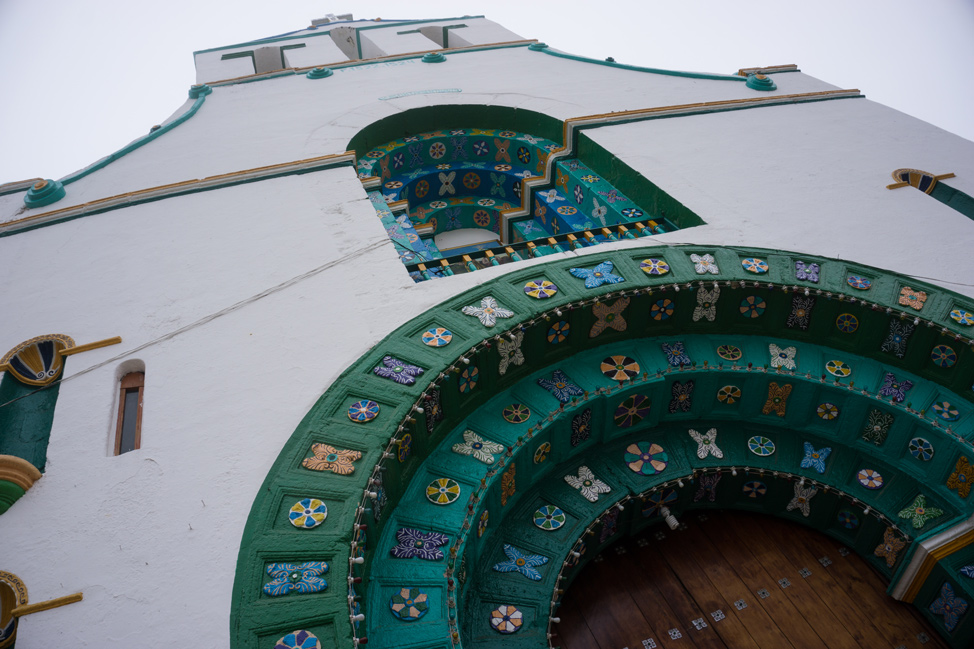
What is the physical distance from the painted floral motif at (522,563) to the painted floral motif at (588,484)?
821 mm

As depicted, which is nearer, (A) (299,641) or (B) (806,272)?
(A) (299,641)

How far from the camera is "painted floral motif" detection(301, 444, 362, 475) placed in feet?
16.8

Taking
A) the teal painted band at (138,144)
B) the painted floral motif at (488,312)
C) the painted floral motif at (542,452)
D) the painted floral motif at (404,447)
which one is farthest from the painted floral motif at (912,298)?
the teal painted band at (138,144)

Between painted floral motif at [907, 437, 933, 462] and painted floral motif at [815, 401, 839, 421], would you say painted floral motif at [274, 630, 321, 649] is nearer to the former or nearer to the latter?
painted floral motif at [815, 401, 839, 421]

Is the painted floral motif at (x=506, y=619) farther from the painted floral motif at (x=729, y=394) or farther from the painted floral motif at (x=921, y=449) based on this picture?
the painted floral motif at (x=921, y=449)

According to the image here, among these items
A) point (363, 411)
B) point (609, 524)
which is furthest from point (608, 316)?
point (363, 411)

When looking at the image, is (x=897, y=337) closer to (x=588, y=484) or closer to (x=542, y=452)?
(x=588, y=484)

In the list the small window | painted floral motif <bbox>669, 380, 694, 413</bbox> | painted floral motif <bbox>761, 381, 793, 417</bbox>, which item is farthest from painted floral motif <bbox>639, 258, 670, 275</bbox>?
the small window

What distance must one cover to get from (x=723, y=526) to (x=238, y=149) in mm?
8951

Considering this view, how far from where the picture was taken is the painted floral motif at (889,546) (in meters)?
6.09

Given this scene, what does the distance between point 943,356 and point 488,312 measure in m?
4.56

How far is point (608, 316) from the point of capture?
6.99 metres

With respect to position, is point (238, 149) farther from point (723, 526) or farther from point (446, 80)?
point (723, 526)

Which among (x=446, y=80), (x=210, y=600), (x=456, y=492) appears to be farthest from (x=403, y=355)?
(x=446, y=80)
